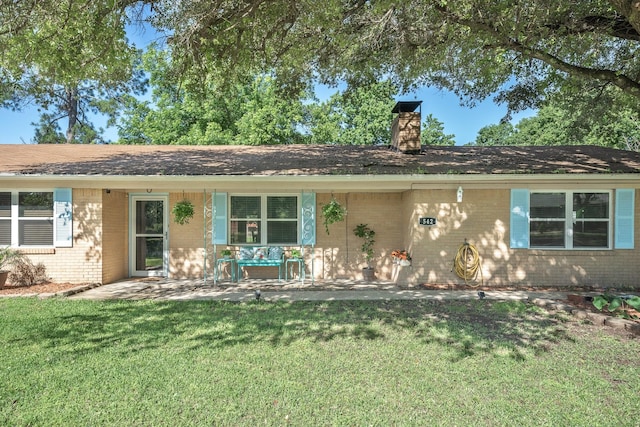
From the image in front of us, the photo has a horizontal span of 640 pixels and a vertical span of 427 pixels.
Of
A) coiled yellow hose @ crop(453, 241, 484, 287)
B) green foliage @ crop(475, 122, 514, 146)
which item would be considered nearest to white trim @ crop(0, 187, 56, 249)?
coiled yellow hose @ crop(453, 241, 484, 287)

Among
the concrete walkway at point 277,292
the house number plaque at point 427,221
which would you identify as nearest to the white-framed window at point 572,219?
the concrete walkway at point 277,292

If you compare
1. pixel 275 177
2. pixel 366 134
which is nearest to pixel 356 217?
pixel 275 177

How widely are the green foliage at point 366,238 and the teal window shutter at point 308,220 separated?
1287 mm

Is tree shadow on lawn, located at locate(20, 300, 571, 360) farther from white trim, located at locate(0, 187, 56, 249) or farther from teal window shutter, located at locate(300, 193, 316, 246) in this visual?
white trim, located at locate(0, 187, 56, 249)

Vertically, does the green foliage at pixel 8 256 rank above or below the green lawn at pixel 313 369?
above

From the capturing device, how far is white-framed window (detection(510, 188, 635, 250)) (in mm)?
9117

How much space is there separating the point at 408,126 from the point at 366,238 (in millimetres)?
3637

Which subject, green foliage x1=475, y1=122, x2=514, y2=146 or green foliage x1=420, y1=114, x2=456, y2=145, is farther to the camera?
green foliage x1=475, y1=122, x2=514, y2=146

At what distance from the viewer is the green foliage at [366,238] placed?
1029 cm

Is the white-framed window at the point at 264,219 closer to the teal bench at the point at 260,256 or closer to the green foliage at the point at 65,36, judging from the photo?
the teal bench at the point at 260,256

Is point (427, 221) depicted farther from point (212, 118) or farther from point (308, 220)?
point (212, 118)

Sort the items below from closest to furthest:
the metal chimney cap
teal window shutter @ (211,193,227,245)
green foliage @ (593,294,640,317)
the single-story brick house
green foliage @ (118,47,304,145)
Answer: green foliage @ (593,294,640,317) < the single-story brick house < teal window shutter @ (211,193,227,245) < the metal chimney cap < green foliage @ (118,47,304,145)

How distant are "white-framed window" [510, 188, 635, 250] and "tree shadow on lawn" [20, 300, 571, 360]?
260cm

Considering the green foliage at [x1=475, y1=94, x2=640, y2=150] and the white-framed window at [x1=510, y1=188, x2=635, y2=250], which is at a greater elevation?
the green foliage at [x1=475, y1=94, x2=640, y2=150]
